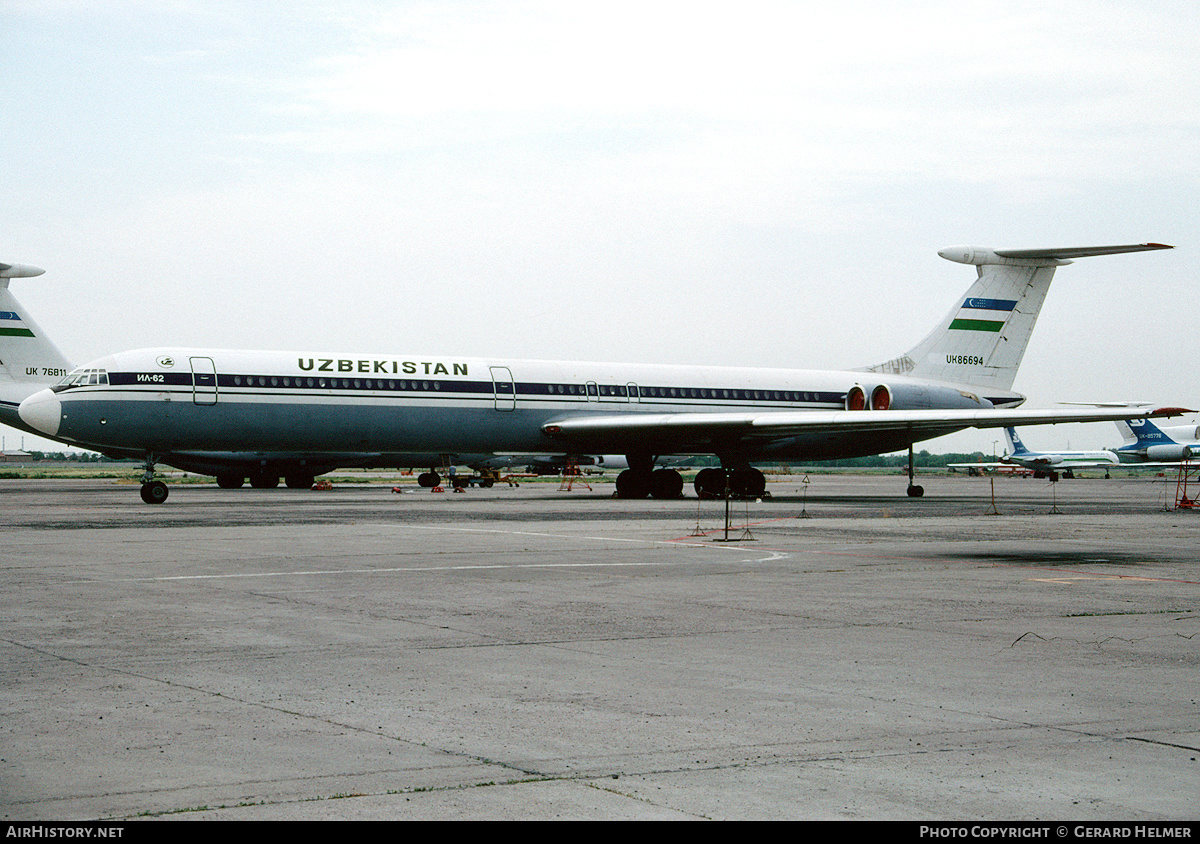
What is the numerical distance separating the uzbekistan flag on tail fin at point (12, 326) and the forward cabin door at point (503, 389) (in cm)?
2121

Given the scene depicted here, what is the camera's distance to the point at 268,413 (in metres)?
30.8

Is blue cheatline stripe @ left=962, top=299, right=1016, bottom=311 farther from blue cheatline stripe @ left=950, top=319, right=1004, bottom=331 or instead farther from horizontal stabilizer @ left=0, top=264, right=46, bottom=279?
horizontal stabilizer @ left=0, top=264, right=46, bottom=279

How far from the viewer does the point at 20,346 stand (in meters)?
44.5

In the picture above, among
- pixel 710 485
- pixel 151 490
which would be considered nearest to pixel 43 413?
pixel 151 490

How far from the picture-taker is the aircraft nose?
29047mm

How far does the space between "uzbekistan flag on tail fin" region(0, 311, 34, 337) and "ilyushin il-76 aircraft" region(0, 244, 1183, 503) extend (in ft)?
0.24

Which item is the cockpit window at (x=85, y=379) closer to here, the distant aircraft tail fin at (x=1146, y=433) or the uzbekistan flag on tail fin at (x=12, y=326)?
the uzbekistan flag on tail fin at (x=12, y=326)

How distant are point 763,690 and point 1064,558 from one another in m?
10.4

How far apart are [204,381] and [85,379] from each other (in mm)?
2762

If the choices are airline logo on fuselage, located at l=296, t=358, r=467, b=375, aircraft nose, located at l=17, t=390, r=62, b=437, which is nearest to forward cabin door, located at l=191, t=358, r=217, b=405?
airline logo on fuselage, located at l=296, t=358, r=467, b=375

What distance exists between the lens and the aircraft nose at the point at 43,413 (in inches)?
1144

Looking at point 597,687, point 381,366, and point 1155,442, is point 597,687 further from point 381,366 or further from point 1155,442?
point 1155,442

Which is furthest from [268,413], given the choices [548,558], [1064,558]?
[1064,558]

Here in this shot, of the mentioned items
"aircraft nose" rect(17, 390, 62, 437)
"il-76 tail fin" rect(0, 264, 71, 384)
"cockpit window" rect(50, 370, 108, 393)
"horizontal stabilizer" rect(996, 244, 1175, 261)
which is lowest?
"aircraft nose" rect(17, 390, 62, 437)
